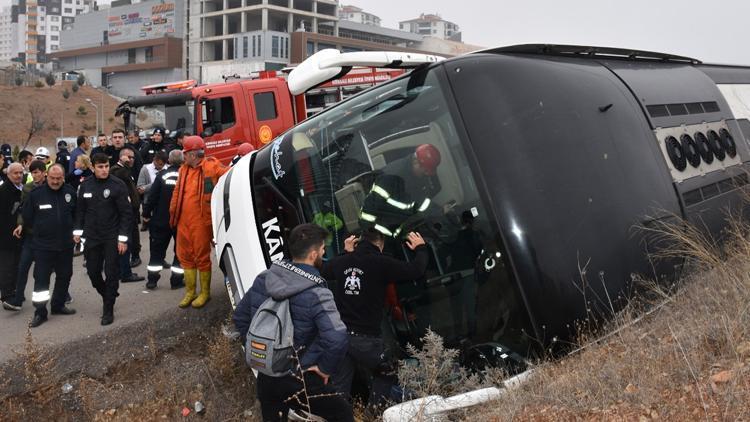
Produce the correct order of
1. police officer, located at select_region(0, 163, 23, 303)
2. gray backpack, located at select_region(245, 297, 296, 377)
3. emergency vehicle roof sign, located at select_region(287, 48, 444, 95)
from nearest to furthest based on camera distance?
gray backpack, located at select_region(245, 297, 296, 377) → emergency vehicle roof sign, located at select_region(287, 48, 444, 95) → police officer, located at select_region(0, 163, 23, 303)

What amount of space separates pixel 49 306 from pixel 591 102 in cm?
596

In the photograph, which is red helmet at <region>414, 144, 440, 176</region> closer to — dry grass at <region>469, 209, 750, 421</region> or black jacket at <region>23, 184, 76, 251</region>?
dry grass at <region>469, 209, 750, 421</region>

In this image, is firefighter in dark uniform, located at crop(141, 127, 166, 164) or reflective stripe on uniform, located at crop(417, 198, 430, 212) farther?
firefighter in dark uniform, located at crop(141, 127, 166, 164)

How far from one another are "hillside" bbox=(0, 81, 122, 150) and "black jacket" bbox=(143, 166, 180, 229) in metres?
48.6

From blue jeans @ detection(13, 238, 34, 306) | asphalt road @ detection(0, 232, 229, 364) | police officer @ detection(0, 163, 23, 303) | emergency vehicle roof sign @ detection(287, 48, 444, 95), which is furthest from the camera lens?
police officer @ detection(0, 163, 23, 303)

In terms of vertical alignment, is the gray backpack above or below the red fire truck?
below

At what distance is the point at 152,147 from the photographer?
12.5 meters

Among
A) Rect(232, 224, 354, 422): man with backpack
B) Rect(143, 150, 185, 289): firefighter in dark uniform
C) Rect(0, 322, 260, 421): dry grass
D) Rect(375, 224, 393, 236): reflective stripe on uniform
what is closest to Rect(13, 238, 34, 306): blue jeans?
Rect(143, 150, 185, 289): firefighter in dark uniform

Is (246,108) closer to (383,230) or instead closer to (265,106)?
(265,106)

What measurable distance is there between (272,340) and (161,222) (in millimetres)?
4758

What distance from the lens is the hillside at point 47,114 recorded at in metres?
52.7

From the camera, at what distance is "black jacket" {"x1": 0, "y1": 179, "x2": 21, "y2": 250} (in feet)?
22.9

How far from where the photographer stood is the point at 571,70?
3969 mm

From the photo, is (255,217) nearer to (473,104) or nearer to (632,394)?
(473,104)
